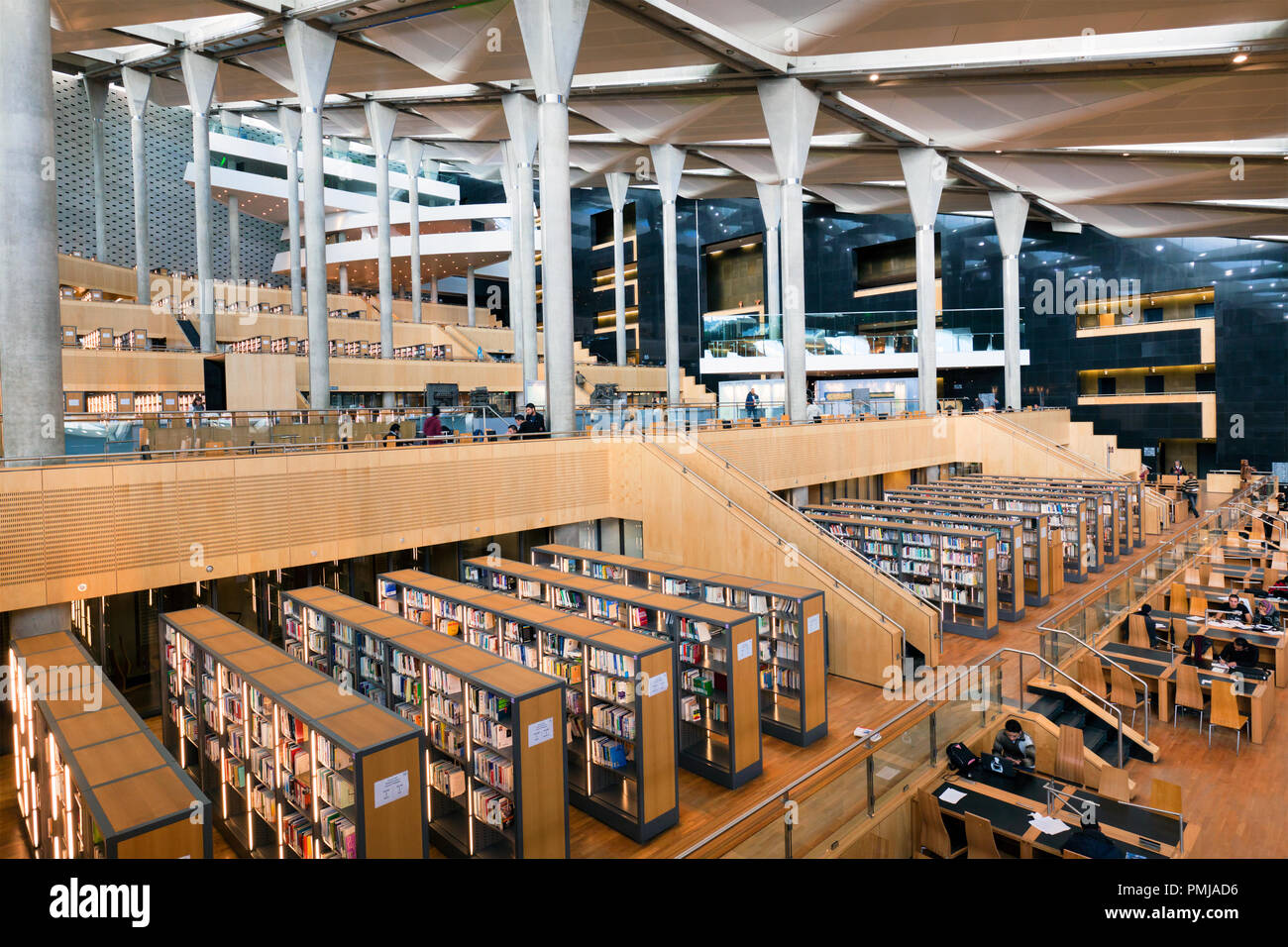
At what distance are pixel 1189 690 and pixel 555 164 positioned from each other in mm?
12882

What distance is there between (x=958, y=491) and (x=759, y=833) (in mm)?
14808

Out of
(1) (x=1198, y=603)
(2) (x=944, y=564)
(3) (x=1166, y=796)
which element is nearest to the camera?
(3) (x=1166, y=796)

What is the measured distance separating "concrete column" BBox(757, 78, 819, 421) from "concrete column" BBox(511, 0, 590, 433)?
248 inches

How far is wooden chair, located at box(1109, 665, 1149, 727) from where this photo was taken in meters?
10.3

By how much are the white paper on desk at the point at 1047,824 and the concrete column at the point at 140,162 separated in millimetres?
24213

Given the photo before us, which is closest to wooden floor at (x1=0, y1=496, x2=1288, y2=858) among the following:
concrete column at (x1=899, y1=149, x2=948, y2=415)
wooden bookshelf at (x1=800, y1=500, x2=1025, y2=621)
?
wooden bookshelf at (x1=800, y1=500, x2=1025, y2=621)

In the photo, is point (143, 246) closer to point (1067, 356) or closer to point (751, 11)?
point (751, 11)

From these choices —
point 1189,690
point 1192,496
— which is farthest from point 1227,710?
point 1192,496

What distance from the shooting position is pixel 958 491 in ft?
58.5

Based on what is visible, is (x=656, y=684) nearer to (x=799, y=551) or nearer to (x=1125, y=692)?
(x=799, y=551)

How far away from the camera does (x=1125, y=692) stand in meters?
10.3

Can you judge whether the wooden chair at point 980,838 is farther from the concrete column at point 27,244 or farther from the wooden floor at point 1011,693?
the concrete column at point 27,244

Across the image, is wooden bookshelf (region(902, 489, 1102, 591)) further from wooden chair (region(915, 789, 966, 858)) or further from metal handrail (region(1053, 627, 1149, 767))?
wooden chair (region(915, 789, 966, 858))

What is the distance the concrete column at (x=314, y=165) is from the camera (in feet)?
53.4
